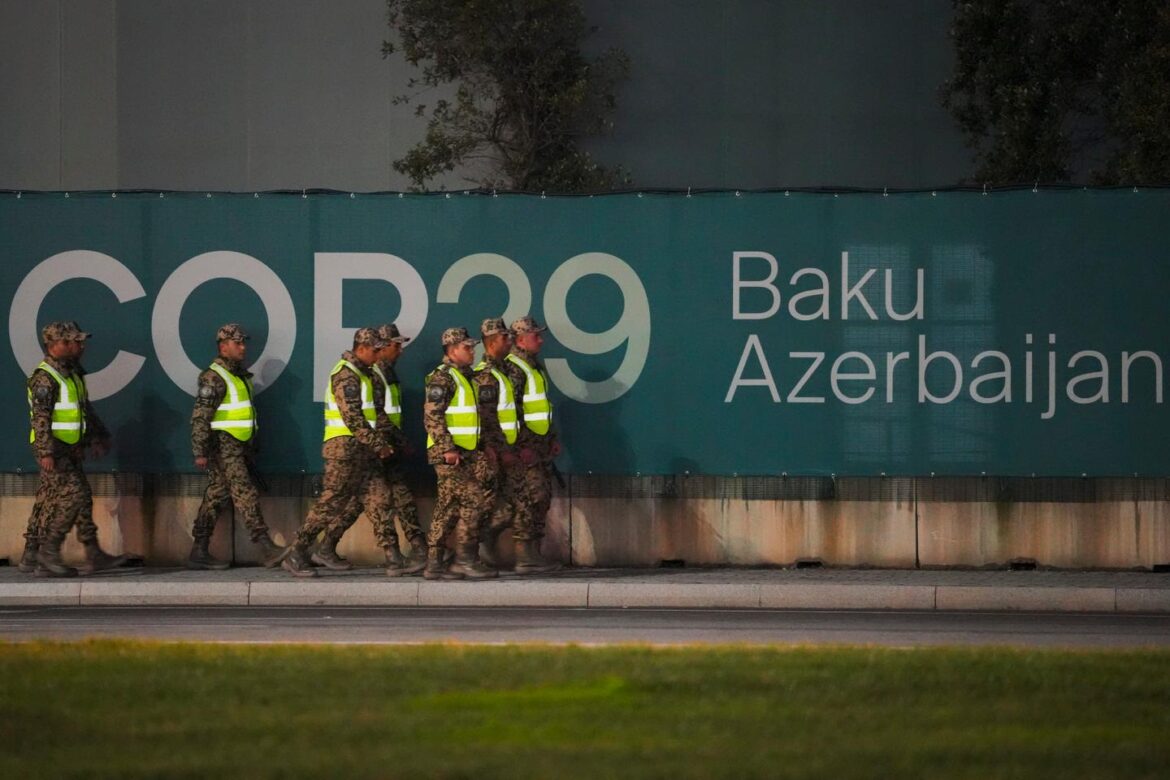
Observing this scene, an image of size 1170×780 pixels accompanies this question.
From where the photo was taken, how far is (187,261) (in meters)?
18.3

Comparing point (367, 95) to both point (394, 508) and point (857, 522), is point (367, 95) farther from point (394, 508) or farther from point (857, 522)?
point (857, 522)

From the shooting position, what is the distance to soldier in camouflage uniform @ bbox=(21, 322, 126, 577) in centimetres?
1714

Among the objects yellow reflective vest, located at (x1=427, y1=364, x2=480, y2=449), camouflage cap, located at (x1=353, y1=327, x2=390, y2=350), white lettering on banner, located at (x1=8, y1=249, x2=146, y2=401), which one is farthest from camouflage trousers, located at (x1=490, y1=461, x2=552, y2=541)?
white lettering on banner, located at (x1=8, y1=249, x2=146, y2=401)

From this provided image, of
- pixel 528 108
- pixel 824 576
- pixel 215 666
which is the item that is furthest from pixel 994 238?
pixel 528 108

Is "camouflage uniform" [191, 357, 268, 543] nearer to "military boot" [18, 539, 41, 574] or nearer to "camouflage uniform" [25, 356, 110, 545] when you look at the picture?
"camouflage uniform" [25, 356, 110, 545]

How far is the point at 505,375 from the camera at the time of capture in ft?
56.1

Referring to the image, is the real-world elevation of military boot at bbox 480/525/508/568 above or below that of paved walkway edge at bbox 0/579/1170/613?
above

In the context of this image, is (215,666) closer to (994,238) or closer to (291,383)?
(291,383)

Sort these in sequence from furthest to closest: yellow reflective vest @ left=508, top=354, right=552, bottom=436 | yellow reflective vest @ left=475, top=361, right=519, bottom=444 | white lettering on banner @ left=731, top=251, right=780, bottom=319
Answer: white lettering on banner @ left=731, top=251, right=780, bottom=319 < yellow reflective vest @ left=508, top=354, right=552, bottom=436 < yellow reflective vest @ left=475, top=361, right=519, bottom=444

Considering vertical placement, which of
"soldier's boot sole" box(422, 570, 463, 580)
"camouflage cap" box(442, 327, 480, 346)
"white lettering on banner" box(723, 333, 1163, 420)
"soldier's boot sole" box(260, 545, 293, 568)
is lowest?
"soldier's boot sole" box(422, 570, 463, 580)

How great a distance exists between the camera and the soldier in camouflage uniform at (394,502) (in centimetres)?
1738

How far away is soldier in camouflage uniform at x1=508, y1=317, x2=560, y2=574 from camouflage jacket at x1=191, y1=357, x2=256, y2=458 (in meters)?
2.43

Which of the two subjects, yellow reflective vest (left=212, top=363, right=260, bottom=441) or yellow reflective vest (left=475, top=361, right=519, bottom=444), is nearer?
yellow reflective vest (left=475, top=361, right=519, bottom=444)

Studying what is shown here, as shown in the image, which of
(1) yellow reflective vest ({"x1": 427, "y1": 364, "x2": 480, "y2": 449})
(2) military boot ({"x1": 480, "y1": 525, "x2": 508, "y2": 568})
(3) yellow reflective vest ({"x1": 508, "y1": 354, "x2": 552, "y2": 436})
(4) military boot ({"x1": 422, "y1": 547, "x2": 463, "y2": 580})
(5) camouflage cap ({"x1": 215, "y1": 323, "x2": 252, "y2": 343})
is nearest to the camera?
(1) yellow reflective vest ({"x1": 427, "y1": 364, "x2": 480, "y2": 449})
